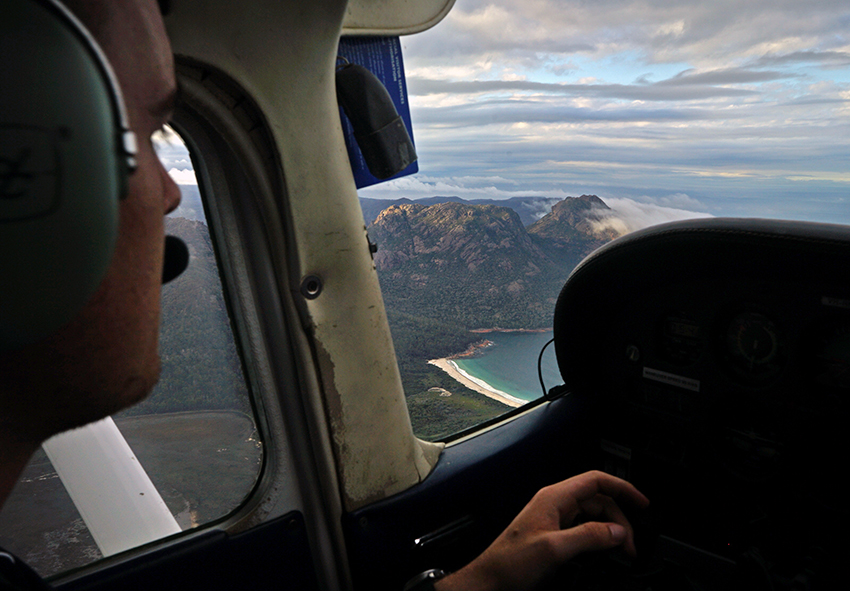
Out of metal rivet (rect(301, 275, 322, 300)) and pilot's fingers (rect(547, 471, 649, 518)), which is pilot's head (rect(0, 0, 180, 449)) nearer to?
metal rivet (rect(301, 275, 322, 300))

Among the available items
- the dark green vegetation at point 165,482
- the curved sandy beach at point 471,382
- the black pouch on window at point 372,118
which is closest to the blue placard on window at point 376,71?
the black pouch on window at point 372,118

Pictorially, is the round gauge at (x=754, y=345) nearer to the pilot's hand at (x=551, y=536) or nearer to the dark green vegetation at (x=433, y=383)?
the pilot's hand at (x=551, y=536)

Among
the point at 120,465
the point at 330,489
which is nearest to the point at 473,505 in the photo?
the point at 330,489

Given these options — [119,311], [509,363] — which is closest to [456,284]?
[509,363]

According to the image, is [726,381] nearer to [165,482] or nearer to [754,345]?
[754,345]

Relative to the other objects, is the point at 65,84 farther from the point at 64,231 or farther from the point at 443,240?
the point at 443,240

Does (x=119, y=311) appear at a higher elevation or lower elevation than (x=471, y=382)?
higher

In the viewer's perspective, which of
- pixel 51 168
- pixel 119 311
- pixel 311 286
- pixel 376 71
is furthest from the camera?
pixel 376 71
